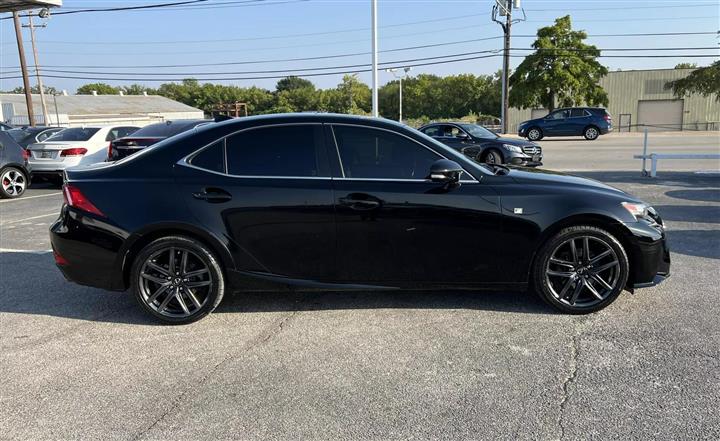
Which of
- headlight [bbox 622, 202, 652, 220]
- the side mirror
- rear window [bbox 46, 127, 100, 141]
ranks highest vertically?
rear window [bbox 46, 127, 100, 141]

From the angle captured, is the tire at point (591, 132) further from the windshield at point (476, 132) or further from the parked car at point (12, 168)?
the parked car at point (12, 168)

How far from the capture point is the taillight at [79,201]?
4.28 m

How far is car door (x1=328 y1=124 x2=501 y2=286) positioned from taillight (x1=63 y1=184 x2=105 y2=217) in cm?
196

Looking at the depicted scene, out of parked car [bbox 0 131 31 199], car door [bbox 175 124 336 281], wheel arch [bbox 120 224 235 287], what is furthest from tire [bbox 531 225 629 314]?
parked car [bbox 0 131 31 199]

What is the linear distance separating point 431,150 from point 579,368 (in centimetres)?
196

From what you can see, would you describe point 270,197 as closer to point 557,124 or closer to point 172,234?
point 172,234

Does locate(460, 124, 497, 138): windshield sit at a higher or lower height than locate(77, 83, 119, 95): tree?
lower

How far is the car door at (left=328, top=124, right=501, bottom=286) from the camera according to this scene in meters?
4.20

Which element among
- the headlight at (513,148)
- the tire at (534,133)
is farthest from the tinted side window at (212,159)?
the tire at (534,133)

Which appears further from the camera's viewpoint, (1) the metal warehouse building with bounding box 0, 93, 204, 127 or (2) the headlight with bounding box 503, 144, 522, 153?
(1) the metal warehouse building with bounding box 0, 93, 204, 127

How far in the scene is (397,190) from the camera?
422 cm

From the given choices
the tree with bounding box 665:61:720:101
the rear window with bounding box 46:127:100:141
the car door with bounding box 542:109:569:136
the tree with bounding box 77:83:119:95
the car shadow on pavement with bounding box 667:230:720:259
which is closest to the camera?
the car shadow on pavement with bounding box 667:230:720:259

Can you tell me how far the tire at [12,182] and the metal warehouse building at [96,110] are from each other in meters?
40.1

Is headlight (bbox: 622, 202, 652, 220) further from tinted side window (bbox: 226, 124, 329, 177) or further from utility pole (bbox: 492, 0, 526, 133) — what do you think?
utility pole (bbox: 492, 0, 526, 133)
